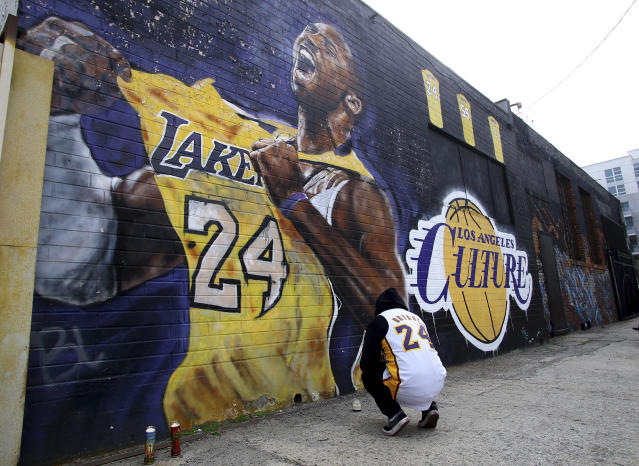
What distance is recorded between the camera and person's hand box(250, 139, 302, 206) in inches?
197

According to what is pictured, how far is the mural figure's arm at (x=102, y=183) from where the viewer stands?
3.48 meters

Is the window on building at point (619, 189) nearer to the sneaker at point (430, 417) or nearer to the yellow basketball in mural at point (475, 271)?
the yellow basketball in mural at point (475, 271)

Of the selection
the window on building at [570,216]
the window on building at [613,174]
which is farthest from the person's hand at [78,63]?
the window on building at [613,174]

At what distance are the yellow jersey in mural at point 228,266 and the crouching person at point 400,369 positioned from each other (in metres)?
1.39

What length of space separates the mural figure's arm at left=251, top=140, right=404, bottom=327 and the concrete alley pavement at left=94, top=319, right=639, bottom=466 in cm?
152

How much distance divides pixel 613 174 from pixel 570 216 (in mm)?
59377

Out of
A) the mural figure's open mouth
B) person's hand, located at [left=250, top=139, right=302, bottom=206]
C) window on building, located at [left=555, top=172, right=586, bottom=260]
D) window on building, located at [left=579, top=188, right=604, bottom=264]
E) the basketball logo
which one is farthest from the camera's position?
Result: window on building, located at [left=579, top=188, right=604, bottom=264]

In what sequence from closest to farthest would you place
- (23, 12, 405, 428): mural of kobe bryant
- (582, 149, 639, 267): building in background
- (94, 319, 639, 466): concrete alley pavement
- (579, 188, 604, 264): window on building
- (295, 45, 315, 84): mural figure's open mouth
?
1. (94, 319, 639, 466): concrete alley pavement
2. (23, 12, 405, 428): mural of kobe bryant
3. (295, 45, 315, 84): mural figure's open mouth
4. (579, 188, 604, 264): window on building
5. (582, 149, 639, 267): building in background

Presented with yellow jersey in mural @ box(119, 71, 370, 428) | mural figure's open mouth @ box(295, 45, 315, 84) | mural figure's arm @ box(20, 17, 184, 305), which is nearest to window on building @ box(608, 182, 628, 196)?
mural figure's open mouth @ box(295, 45, 315, 84)

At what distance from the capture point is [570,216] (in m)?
15.1

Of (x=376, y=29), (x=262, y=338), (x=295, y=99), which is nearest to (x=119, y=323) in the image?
(x=262, y=338)

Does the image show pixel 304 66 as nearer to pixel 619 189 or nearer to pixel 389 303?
pixel 389 303

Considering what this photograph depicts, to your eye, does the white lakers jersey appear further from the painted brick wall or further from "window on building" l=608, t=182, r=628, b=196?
"window on building" l=608, t=182, r=628, b=196

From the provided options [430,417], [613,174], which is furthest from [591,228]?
[613,174]
